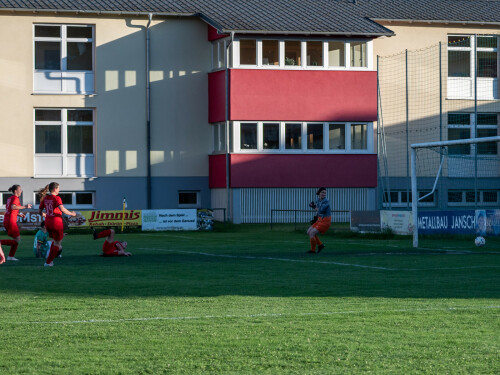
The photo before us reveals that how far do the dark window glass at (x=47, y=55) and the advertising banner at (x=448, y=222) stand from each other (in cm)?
1837

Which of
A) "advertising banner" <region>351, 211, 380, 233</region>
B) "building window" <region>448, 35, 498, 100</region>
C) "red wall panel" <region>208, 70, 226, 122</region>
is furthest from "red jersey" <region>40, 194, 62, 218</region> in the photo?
"building window" <region>448, 35, 498, 100</region>

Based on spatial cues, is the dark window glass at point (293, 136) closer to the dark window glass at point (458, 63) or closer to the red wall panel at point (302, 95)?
the red wall panel at point (302, 95)

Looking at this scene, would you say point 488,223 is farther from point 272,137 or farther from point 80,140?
point 80,140

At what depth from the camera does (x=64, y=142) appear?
42.4m

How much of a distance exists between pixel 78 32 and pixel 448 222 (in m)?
Result: 19.4

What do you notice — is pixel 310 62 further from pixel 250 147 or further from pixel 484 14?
pixel 484 14

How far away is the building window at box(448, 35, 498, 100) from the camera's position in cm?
4572

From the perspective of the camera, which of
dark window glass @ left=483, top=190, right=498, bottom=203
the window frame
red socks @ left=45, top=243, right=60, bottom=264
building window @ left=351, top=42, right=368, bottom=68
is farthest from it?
building window @ left=351, top=42, right=368, bottom=68

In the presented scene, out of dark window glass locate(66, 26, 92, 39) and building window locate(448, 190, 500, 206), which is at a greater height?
dark window glass locate(66, 26, 92, 39)

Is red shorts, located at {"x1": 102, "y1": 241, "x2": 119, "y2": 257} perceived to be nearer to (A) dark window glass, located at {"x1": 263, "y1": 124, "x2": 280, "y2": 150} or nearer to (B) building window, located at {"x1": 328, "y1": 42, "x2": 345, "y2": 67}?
(A) dark window glass, located at {"x1": 263, "y1": 124, "x2": 280, "y2": 150}

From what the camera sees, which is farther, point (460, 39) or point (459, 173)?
point (460, 39)

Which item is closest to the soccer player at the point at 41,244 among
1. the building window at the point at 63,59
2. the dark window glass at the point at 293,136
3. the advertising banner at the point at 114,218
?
the advertising banner at the point at 114,218

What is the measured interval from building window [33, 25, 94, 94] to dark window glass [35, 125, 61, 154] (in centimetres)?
155

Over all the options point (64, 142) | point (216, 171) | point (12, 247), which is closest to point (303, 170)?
point (216, 171)
